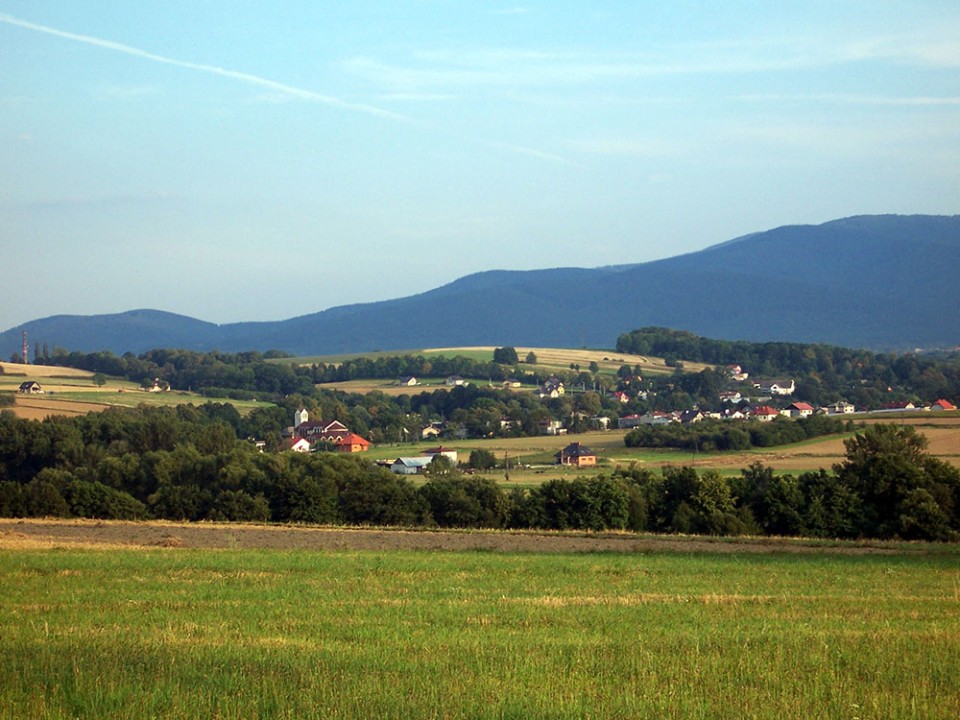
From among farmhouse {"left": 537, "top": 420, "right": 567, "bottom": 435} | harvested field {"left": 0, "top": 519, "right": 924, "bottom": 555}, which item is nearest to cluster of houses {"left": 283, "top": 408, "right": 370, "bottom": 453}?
farmhouse {"left": 537, "top": 420, "right": 567, "bottom": 435}

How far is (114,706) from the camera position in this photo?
10.5 m

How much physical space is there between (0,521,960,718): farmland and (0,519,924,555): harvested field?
4389 mm

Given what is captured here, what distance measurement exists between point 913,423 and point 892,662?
71517mm

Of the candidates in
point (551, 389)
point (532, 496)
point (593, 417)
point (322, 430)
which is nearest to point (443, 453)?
point (322, 430)

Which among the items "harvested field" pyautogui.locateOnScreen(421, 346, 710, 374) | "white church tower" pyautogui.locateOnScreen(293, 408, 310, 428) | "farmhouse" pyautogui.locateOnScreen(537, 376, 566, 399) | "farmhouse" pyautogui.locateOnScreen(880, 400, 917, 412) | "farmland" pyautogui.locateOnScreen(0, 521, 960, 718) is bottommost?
"farmhouse" pyautogui.locateOnScreen(880, 400, 917, 412)

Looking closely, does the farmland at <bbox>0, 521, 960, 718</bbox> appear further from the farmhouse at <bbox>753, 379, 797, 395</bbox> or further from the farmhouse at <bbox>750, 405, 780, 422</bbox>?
→ the farmhouse at <bbox>753, 379, 797, 395</bbox>

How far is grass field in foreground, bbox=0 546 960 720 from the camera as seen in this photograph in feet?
35.5

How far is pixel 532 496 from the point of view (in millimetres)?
46094

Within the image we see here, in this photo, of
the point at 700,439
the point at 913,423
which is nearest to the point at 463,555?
the point at 700,439

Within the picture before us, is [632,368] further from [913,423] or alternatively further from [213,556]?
[213,556]

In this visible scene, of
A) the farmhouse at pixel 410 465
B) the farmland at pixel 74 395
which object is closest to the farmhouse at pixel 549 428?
the farmhouse at pixel 410 465

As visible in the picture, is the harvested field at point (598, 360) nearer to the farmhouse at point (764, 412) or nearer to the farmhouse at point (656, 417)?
the farmhouse at point (656, 417)

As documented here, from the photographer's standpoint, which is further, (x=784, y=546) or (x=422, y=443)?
(x=422, y=443)

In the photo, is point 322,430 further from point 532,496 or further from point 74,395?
point 532,496
